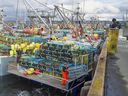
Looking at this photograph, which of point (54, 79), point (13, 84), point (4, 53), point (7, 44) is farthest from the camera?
point (7, 44)

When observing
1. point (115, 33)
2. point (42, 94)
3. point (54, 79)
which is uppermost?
point (115, 33)

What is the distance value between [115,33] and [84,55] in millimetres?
5205

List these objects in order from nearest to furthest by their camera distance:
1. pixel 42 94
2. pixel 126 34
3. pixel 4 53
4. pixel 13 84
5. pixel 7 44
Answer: pixel 42 94
pixel 13 84
pixel 4 53
pixel 7 44
pixel 126 34

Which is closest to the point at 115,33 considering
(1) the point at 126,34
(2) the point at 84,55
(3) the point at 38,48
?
(2) the point at 84,55

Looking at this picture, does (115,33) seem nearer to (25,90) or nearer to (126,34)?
(25,90)

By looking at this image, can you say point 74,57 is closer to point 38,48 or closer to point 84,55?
point 84,55

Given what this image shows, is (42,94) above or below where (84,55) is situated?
below

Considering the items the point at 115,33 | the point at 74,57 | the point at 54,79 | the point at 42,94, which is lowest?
the point at 42,94

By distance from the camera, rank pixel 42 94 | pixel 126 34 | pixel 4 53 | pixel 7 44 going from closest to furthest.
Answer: pixel 42 94 → pixel 4 53 → pixel 7 44 → pixel 126 34

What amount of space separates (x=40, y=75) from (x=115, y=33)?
8397 millimetres

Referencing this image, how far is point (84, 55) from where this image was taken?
1872cm

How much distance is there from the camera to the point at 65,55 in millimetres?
18859

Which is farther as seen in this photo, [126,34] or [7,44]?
[126,34]

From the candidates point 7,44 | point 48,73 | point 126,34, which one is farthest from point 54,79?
point 126,34
